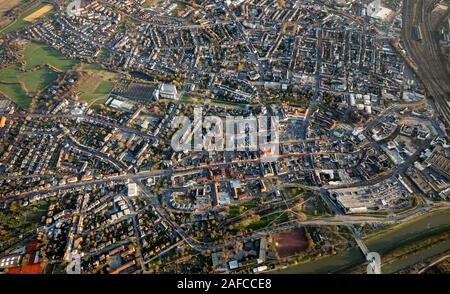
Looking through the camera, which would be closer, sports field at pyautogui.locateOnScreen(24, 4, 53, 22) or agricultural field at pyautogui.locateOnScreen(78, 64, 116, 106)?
agricultural field at pyautogui.locateOnScreen(78, 64, 116, 106)

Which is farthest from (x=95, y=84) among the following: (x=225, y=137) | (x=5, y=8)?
(x=5, y=8)

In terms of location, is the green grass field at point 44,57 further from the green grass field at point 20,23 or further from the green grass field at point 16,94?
the green grass field at point 20,23

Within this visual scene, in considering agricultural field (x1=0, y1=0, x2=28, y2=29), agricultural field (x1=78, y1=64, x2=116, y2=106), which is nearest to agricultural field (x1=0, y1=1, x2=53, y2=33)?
agricultural field (x1=0, y1=0, x2=28, y2=29)

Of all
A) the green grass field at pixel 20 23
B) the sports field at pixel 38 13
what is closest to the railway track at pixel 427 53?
the sports field at pixel 38 13

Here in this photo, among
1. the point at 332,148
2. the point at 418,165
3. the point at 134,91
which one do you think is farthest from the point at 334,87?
the point at 134,91

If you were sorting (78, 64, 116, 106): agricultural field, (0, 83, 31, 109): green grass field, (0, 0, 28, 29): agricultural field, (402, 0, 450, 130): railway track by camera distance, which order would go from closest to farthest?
(402, 0, 450, 130): railway track → (0, 83, 31, 109): green grass field → (78, 64, 116, 106): agricultural field → (0, 0, 28, 29): agricultural field

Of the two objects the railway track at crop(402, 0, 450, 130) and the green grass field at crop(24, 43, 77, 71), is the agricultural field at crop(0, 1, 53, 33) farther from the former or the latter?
the railway track at crop(402, 0, 450, 130)

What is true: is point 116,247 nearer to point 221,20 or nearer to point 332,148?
point 332,148
